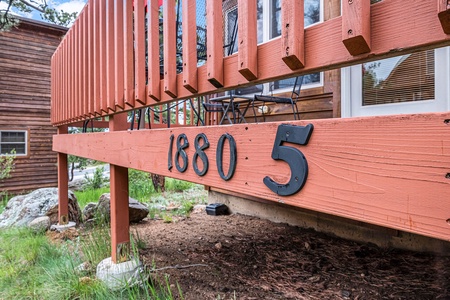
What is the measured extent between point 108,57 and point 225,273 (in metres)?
1.74

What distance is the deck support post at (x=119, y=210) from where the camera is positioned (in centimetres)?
211

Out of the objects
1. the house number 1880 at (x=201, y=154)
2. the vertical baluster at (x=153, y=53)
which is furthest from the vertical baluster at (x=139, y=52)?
the house number 1880 at (x=201, y=154)

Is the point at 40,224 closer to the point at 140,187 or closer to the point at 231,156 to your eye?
the point at 231,156

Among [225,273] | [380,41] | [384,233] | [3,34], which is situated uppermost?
[3,34]

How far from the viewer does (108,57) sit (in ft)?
6.35

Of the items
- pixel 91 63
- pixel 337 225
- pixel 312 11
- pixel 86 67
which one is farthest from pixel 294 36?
pixel 312 11

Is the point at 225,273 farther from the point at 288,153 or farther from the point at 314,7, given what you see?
the point at 314,7

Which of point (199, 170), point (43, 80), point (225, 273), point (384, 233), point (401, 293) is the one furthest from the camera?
point (43, 80)

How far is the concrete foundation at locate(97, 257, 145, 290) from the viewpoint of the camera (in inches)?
77.3

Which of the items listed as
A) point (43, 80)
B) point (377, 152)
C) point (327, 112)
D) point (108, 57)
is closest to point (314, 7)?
point (327, 112)

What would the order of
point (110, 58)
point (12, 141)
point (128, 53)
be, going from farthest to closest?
point (12, 141), point (110, 58), point (128, 53)

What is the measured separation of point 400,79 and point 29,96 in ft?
31.0

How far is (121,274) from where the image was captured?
1989 millimetres

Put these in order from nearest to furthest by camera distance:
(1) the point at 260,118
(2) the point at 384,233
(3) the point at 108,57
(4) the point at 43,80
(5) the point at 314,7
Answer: (3) the point at 108,57
(2) the point at 384,233
(5) the point at 314,7
(1) the point at 260,118
(4) the point at 43,80
